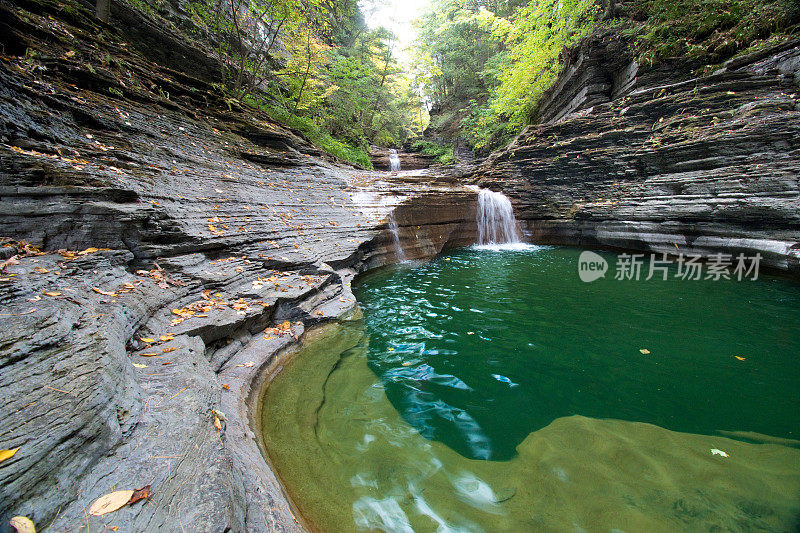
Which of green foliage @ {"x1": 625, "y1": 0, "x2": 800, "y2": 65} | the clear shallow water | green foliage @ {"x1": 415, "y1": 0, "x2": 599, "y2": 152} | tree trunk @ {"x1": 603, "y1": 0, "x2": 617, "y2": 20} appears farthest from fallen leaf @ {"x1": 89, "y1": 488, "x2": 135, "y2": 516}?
tree trunk @ {"x1": 603, "y1": 0, "x2": 617, "y2": 20}

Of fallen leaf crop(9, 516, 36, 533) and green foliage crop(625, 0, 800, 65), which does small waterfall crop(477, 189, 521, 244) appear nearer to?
green foliage crop(625, 0, 800, 65)

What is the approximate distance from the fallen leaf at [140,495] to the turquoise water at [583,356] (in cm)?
179

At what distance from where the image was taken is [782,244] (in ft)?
21.2

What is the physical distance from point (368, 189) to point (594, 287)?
6.77m

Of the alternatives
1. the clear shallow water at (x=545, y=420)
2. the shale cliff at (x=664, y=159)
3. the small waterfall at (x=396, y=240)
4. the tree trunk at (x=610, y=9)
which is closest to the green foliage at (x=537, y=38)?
the tree trunk at (x=610, y=9)

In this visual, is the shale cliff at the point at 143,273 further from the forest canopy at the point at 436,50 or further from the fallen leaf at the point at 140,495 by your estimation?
the forest canopy at the point at 436,50

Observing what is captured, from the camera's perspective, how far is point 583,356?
3551 mm

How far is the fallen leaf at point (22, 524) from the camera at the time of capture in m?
1.03

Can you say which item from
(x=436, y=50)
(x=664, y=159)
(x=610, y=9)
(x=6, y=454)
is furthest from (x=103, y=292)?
(x=436, y=50)

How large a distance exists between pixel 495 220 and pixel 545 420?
10.4 m

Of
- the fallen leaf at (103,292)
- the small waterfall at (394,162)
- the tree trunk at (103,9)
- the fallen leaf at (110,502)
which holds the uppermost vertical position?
the tree trunk at (103,9)

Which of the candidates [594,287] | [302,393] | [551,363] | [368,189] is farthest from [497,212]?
[302,393]

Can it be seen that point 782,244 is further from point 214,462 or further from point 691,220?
point 214,462

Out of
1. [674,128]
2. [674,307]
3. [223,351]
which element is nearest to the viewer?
[223,351]
